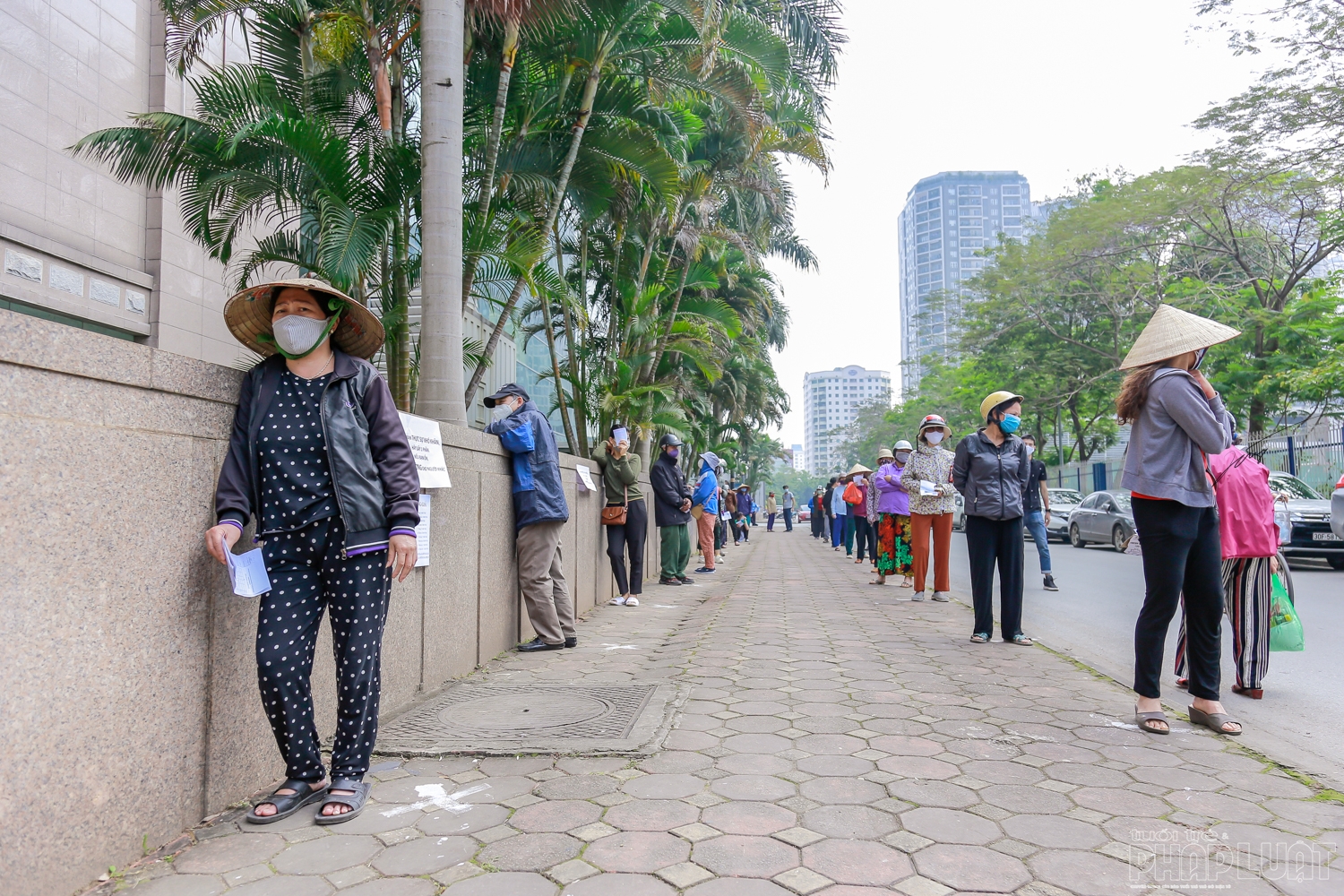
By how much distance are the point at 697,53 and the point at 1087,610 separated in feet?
25.5

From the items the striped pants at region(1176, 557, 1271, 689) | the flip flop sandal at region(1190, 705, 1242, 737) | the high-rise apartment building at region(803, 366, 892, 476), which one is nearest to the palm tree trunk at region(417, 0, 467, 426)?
the flip flop sandal at region(1190, 705, 1242, 737)

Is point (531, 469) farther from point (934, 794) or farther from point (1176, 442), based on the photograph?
point (1176, 442)

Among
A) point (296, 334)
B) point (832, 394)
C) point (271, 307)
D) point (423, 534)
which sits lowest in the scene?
point (423, 534)

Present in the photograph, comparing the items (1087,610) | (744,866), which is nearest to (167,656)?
(744,866)

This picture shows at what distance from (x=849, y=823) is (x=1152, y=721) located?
6.49 ft

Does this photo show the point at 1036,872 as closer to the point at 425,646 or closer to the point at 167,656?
the point at 167,656

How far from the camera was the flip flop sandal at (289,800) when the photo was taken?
2.96 m

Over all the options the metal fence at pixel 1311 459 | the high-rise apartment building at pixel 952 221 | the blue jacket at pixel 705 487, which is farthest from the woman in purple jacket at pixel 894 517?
the high-rise apartment building at pixel 952 221

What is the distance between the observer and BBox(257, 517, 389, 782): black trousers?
9.80 feet

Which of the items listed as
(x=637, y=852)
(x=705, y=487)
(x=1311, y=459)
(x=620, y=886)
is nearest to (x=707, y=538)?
(x=705, y=487)

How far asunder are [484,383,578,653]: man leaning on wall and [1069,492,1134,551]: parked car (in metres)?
15.1

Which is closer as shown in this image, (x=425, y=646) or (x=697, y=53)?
(x=425, y=646)

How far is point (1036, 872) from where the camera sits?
256cm

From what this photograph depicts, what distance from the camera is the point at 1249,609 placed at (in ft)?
15.2
